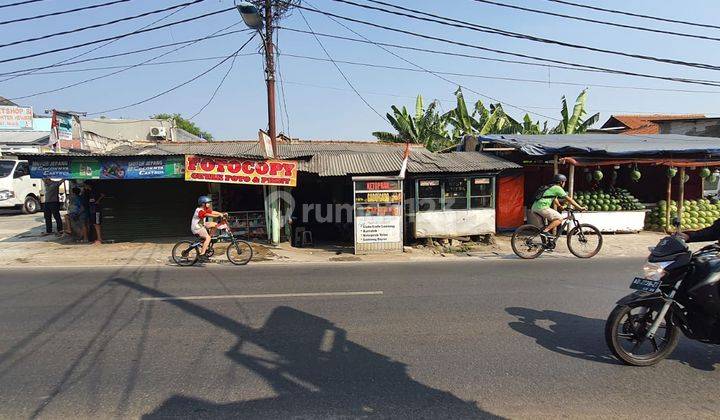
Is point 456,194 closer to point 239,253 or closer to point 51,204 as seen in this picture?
point 239,253

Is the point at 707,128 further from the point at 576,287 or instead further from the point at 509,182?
the point at 576,287

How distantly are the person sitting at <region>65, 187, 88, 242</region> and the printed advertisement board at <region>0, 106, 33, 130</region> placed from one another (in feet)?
87.7

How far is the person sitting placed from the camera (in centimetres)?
1282

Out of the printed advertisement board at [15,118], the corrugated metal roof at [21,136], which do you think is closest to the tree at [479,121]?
the corrugated metal roof at [21,136]

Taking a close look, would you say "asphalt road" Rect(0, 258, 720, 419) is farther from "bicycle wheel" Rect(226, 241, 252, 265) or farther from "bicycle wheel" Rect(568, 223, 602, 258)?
"bicycle wheel" Rect(568, 223, 602, 258)

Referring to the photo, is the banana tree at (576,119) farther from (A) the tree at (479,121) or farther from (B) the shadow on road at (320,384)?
(B) the shadow on road at (320,384)

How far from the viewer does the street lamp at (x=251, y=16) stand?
10.8 m

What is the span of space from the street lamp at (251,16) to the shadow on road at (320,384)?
8.46 meters

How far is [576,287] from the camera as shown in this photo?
23.3 feet

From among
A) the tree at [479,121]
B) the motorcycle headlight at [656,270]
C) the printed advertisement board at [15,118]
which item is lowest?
the motorcycle headlight at [656,270]

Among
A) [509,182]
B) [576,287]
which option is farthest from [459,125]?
[576,287]

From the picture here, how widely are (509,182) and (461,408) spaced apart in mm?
11150

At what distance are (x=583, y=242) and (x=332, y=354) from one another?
26.0 feet

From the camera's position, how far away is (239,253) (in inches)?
384
